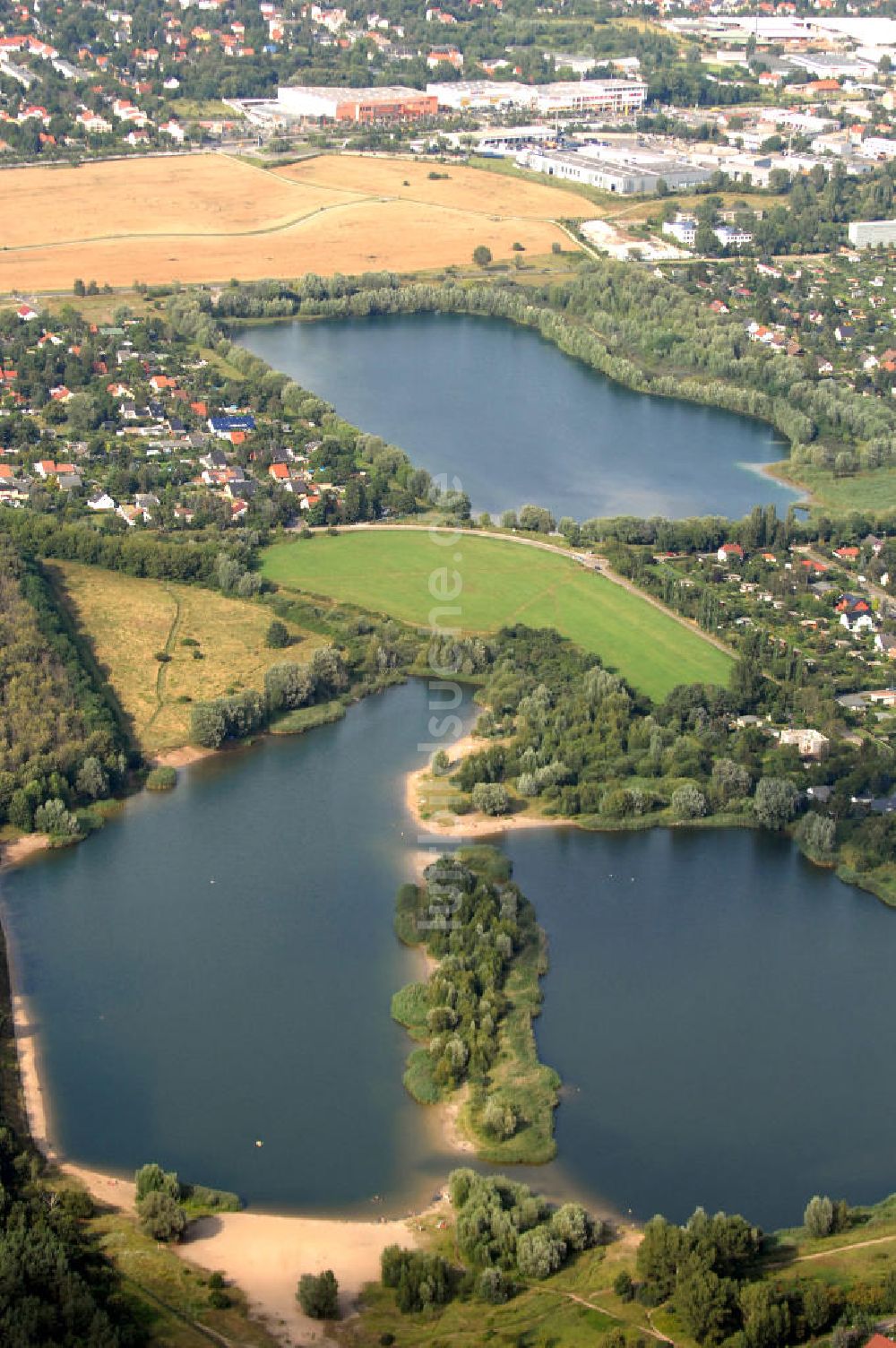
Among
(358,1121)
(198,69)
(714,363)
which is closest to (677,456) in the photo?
(714,363)

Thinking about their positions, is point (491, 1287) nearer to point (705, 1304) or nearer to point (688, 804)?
Answer: point (705, 1304)

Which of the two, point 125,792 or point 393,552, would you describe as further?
point 393,552

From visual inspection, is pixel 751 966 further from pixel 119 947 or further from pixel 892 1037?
pixel 119 947

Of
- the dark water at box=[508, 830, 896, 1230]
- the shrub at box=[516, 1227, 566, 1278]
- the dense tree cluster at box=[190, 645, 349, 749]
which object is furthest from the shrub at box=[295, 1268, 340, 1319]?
the dense tree cluster at box=[190, 645, 349, 749]

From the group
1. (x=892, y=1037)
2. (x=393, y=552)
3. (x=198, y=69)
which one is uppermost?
(x=198, y=69)

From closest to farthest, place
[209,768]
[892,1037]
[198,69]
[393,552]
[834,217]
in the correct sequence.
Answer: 1. [892,1037]
2. [209,768]
3. [393,552]
4. [834,217]
5. [198,69]

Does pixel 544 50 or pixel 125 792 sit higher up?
pixel 544 50

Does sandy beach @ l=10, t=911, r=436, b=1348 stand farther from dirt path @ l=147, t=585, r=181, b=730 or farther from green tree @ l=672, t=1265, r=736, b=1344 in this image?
dirt path @ l=147, t=585, r=181, b=730
